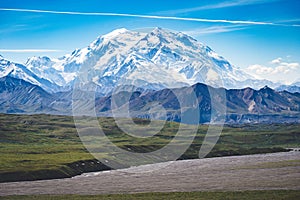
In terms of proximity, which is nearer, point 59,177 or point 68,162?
point 59,177

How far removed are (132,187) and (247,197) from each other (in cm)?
3537

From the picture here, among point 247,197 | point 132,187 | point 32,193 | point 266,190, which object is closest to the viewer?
point 247,197

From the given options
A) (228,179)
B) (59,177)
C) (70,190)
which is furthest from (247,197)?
(59,177)

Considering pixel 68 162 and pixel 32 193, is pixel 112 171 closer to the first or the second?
pixel 68 162

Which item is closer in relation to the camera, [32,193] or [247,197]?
[247,197]

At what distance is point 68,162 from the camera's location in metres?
173

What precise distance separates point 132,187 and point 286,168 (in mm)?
56197

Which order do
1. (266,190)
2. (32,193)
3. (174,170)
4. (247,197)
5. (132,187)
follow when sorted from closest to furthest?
1. (247,197)
2. (266,190)
3. (32,193)
4. (132,187)
5. (174,170)

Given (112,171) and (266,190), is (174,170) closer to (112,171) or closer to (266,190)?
(112,171)

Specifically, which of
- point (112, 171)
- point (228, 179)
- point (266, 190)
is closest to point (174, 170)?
point (112, 171)

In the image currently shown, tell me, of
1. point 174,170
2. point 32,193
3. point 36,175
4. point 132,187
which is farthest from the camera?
point 174,170

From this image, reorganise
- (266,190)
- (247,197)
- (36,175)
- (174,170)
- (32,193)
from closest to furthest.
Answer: (247,197)
(266,190)
(32,193)
(36,175)
(174,170)

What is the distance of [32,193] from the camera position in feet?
374

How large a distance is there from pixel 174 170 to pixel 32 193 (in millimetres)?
63216
